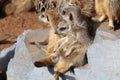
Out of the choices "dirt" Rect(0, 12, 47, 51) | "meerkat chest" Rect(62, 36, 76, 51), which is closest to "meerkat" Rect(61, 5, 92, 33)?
"meerkat chest" Rect(62, 36, 76, 51)

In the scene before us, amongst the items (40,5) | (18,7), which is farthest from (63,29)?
(18,7)

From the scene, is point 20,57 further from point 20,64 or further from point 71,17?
point 71,17

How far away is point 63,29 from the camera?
7137 millimetres

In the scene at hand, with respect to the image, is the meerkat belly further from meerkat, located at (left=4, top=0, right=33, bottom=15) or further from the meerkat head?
meerkat, located at (left=4, top=0, right=33, bottom=15)

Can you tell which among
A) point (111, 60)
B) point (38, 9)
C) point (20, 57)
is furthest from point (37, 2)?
point (111, 60)

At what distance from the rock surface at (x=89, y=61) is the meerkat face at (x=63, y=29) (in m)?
0.45

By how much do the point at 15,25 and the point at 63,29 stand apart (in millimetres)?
3189

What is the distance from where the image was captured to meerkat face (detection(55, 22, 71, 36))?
7104mm

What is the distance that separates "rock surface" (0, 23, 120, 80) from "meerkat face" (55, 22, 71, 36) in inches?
17.7

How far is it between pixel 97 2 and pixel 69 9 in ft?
1.95

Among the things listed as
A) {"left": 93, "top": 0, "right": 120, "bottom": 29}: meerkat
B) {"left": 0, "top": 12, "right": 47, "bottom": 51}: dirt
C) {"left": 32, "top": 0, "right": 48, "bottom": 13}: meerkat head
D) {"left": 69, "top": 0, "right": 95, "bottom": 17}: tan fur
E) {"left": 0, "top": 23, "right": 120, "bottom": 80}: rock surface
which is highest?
{"left": 93, "top": 0, "right": 120, "bottom": 29}: meerkat

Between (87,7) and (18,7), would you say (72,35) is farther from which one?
(18,7)

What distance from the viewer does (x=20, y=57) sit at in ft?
25.9

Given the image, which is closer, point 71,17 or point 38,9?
point 71,17
